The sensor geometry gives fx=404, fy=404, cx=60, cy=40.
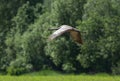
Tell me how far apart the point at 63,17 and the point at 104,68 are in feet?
9.20

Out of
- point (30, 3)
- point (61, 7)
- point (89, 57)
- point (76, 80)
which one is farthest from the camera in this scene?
point (30, 3)

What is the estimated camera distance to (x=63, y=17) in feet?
57.3

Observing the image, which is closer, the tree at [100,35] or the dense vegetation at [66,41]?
the tree at [100,35]

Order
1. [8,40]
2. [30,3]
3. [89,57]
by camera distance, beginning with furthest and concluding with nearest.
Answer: [30,3], [8,40], [89,57]

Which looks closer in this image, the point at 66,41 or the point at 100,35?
the point at 100,35

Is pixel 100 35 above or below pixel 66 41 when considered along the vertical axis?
above

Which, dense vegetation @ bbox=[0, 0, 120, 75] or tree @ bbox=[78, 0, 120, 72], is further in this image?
dense vegetation @ bbox=[0, 0, 120, 75]

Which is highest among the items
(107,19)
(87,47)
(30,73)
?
(107,19)

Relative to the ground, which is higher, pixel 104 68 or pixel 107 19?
pixel 107 19

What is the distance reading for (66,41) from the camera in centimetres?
1714

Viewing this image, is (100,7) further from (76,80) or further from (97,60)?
(76,80)

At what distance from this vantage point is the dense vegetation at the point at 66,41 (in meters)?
16.3

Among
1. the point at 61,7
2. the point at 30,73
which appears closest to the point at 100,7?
the point at 61,7

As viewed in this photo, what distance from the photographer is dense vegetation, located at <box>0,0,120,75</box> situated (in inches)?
643
